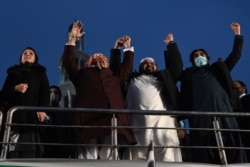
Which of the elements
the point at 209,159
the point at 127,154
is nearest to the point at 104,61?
the point at 127,154

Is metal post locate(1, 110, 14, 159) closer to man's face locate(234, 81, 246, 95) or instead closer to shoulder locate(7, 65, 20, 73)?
shoulder locate(7, 65, 20, 73)

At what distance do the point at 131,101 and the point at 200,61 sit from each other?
0.95 meters

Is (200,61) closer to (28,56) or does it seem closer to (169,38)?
(169,38)

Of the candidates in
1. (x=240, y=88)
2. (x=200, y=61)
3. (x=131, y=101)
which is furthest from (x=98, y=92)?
(x=240, y=88)

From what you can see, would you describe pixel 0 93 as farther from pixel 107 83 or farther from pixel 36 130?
pixel 107 83

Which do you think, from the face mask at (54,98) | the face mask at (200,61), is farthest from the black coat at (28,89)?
the face mask at (200,61)

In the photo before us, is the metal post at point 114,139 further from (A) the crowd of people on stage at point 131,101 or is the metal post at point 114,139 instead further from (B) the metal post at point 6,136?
(B) the metal post at point 6,136

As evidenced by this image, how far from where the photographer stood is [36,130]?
516 cm

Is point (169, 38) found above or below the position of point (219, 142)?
above

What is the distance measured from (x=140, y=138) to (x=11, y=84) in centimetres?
151

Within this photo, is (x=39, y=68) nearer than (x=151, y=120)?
No

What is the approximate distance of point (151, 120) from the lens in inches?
214

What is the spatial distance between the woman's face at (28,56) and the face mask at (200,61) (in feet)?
6.13

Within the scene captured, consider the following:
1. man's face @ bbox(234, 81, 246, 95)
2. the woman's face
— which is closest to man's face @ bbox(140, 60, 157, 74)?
man's face @ bbox(234, 81, 246, 95)
